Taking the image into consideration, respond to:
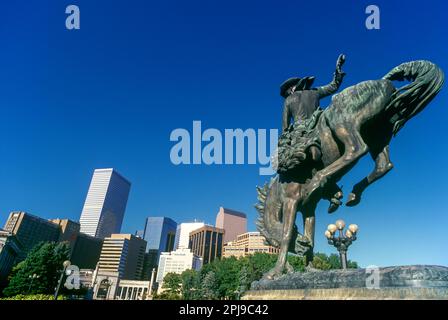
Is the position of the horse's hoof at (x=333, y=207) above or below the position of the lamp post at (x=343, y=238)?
below

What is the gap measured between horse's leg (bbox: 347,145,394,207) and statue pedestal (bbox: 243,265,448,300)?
2162 mm

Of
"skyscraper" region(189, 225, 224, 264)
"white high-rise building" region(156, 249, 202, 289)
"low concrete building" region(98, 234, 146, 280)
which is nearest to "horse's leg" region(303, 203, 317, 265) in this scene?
"low concrete building" region(98, 234, 146, 280)

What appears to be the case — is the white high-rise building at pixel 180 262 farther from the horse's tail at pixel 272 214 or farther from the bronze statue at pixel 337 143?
the bronze statue at pixel 337 143

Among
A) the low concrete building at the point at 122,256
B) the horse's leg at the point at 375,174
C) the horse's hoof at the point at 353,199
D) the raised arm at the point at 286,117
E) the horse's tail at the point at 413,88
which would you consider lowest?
the horse's hoof at the point at 353,199

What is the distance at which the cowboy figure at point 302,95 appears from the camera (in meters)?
6.58

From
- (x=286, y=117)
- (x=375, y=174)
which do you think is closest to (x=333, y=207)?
(x=375, y=174)

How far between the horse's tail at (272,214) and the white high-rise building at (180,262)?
139 m

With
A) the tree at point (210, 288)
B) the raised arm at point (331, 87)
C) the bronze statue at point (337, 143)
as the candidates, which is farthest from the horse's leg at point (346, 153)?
the tree at point (210, 288)

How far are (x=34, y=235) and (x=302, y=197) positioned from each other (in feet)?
422

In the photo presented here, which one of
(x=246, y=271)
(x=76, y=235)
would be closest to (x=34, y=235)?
(x=76, y=235)

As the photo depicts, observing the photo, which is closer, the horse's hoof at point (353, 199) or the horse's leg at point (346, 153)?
the horse's leg at point (346, 153)

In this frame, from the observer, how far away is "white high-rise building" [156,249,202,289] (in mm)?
138875

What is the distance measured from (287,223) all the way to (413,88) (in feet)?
10.8
